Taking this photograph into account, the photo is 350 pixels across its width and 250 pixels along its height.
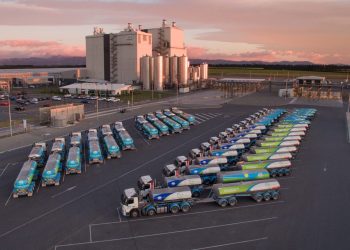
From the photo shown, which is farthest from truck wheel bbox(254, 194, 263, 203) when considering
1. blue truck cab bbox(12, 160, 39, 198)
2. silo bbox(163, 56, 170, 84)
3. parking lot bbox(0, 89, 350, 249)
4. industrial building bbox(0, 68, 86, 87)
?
industrial building bbox(0, 68, 86, 87)

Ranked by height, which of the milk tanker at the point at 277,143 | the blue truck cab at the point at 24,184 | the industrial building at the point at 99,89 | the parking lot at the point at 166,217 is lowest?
the parking lot at the point at 166,217

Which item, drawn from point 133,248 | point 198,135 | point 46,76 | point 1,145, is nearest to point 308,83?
point 198,135

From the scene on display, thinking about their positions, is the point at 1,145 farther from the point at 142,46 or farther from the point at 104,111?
the point at 142,46

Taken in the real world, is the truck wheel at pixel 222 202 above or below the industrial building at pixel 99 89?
below

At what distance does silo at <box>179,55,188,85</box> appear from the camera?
14962cm

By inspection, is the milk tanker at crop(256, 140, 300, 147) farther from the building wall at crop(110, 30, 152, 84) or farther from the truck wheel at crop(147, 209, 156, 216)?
the building wall at crop(110, 30, 152, 84)

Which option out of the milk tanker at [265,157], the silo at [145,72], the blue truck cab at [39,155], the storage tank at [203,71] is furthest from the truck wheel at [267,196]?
the storage tank at [203,71]

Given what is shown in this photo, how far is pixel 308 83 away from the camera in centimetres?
15075

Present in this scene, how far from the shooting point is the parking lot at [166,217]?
2467cm

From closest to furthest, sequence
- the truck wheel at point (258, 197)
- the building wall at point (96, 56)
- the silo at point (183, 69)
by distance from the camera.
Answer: the truck wheel at point (258, 197)
the building wall at point (96, 56)
the silo at point (183, 69)

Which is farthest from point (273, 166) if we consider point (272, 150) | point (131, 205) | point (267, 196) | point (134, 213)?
point (131, 205)

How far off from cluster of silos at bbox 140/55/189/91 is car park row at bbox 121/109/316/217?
86.2m

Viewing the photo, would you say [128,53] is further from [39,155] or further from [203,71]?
[39,155]

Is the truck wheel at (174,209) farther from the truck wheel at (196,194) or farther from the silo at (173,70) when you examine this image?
the silo at (173,70)
